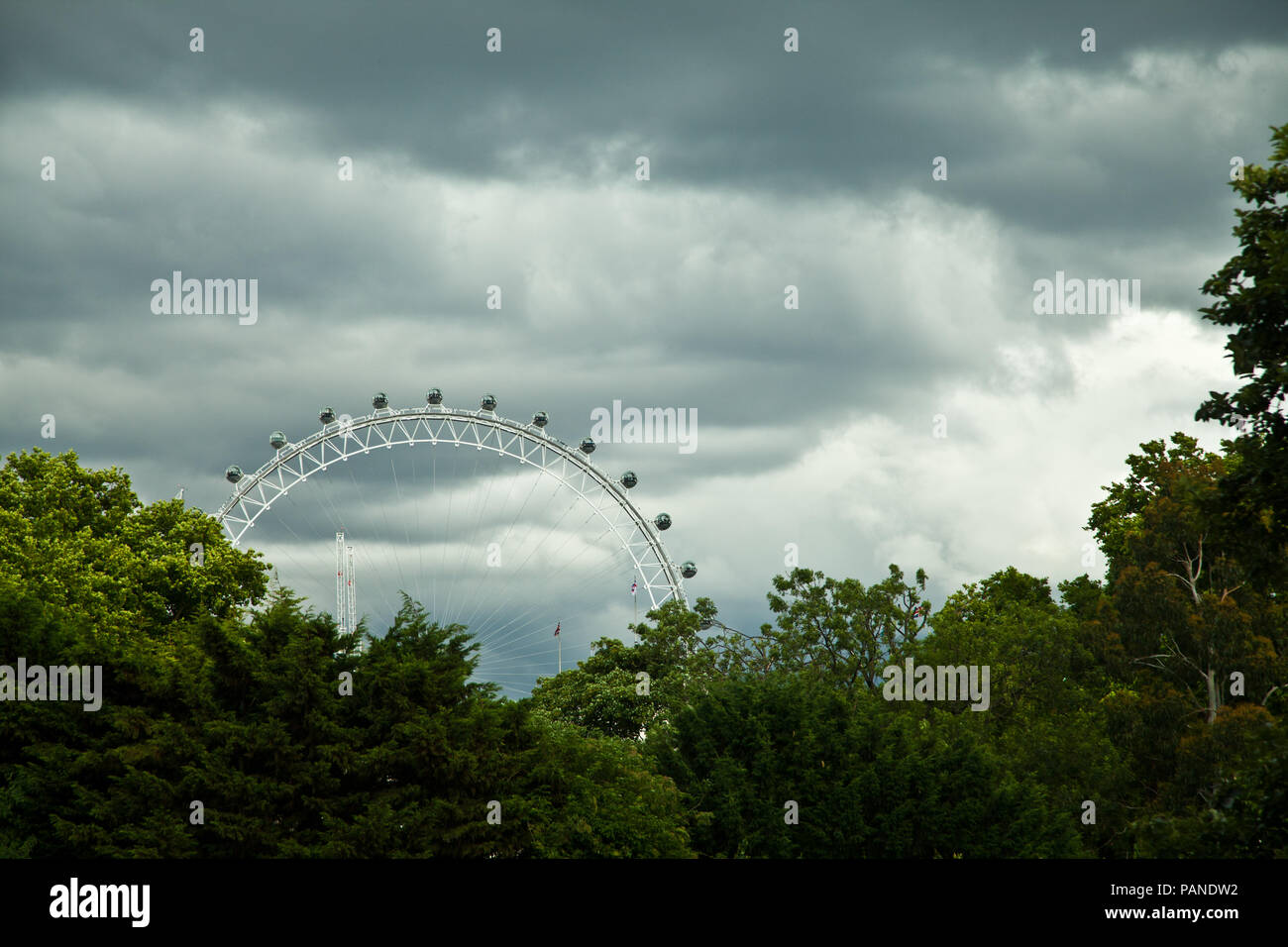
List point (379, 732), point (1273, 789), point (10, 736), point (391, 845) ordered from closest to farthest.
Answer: point (1273, 789) → point (391, 845) → point (379, 732) → point (10, 736)

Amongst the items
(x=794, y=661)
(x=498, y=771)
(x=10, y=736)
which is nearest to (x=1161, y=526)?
(x=794, y=661)

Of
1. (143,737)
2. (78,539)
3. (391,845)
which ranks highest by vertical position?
(78,539)

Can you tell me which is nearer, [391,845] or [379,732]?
[391,845]

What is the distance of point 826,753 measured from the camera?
35688 millimetres

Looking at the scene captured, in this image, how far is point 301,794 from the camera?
28016 millimetres

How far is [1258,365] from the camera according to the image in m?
18.5

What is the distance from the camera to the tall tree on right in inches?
700

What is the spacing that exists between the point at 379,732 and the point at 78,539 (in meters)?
19.9

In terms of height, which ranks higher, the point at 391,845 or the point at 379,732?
the point at 379,732

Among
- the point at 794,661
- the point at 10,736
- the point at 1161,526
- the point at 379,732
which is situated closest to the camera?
the point at 379,732

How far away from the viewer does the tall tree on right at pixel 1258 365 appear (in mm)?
17781
